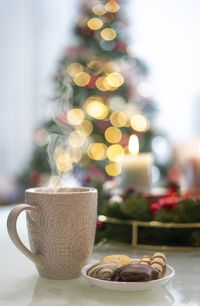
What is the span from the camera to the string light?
3.39 m

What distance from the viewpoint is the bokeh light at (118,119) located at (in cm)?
329

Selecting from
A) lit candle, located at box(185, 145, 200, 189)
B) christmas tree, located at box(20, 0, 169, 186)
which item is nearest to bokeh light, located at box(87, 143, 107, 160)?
christmas tree, located at box(20, 0, 169, 186)

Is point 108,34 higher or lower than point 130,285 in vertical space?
higher

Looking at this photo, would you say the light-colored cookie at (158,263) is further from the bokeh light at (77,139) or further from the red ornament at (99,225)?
the bokeh light at (77,139)

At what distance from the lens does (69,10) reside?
13.7ft

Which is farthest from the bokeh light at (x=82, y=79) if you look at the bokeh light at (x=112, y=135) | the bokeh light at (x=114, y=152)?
the bokeh light at (x=114, y=152)

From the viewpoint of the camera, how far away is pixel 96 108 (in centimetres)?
331

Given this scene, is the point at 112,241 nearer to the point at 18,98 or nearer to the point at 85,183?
the point at 85,183

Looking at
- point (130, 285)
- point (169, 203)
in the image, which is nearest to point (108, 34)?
point (169, 203)

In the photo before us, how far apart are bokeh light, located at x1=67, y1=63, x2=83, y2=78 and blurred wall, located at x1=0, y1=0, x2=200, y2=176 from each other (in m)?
0.33

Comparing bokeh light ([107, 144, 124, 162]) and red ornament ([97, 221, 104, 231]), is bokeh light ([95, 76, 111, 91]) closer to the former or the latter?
bokeh light ([107, 144, 124, 162])

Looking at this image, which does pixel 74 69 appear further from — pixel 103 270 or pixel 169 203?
pixel 103 270

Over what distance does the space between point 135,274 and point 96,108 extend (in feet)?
9.31

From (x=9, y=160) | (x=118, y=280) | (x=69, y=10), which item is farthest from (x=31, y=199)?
(x=69, y=10)
